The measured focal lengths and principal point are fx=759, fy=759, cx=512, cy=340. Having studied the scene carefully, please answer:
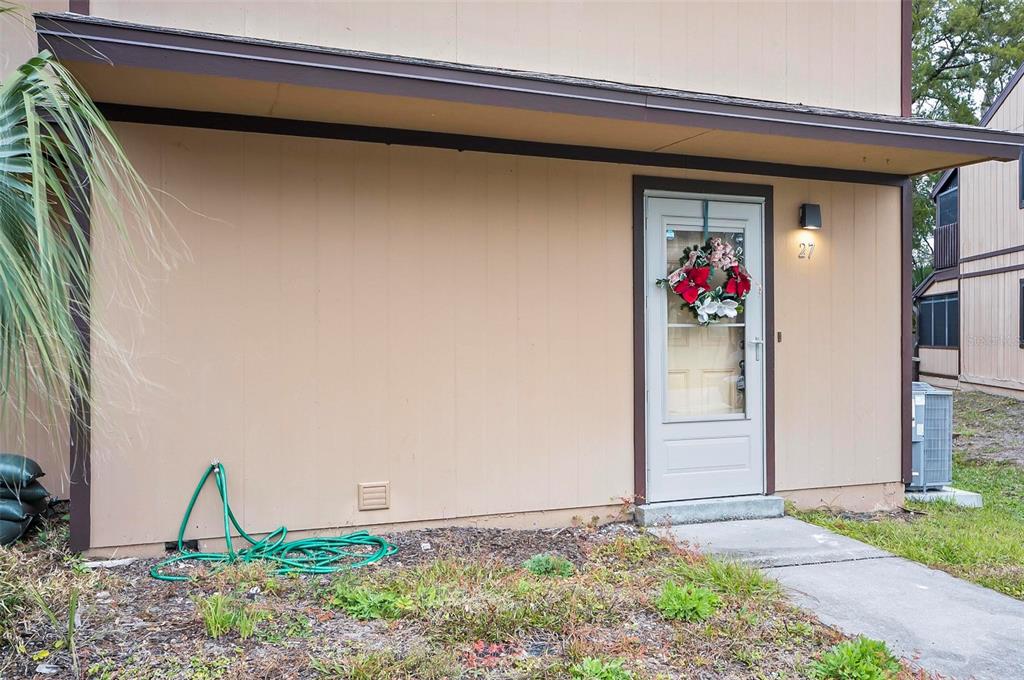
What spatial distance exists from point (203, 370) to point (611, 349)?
2.53 meters

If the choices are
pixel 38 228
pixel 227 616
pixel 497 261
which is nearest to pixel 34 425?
pixel 227 616

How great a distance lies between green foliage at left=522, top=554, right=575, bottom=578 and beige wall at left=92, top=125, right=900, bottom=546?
0.80m

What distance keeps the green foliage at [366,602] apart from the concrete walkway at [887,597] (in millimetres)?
1911

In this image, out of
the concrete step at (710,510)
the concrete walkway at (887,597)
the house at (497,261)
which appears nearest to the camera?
the concrete walkway at (887,597)

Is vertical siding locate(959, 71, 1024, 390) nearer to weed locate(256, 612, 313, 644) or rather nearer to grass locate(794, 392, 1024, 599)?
grass locate(794, 392, 1024, 599)

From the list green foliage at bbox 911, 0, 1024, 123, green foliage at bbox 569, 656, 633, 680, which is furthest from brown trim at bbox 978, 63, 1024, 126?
green foliage at bbox 569, 656, 633, 680

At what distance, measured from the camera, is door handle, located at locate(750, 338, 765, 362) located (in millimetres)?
5438

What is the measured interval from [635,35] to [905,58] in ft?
7.45

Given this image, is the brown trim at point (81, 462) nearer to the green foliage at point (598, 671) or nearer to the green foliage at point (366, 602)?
the green foliage at point (366, 602)

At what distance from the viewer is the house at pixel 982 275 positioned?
514 inches

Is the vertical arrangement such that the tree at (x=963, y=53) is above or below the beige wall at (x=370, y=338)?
above

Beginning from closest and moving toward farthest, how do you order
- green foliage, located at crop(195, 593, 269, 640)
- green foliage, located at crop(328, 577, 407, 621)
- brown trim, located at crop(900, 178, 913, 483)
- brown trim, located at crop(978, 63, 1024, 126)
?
1. green foliage, located at crop(195, 593, 269, 640)
2. green foliage, located at crop(328, 577, 407, 621)
3. brown trim, located at crop(900, 178, 913, 483)
4. brown trim, located at crop(978, 63, 1024, 126)

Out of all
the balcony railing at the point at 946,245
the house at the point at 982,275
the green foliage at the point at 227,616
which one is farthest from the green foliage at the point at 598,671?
the balcony railing at the point at 946,245

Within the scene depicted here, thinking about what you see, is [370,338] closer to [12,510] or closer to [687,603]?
[12,510]
